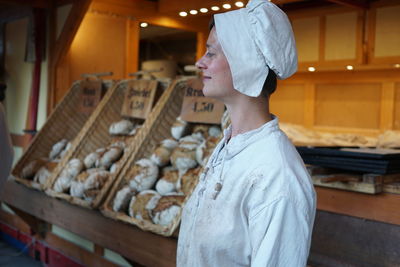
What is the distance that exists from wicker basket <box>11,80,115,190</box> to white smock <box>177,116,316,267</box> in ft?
7.94

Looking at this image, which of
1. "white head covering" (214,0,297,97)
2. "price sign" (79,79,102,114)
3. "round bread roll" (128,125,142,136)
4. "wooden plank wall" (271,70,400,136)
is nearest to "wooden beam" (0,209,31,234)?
"price sign" (79,79,102,114)

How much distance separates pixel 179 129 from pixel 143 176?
38 centimetres

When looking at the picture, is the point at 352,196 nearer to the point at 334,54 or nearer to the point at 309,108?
the point at 334,54

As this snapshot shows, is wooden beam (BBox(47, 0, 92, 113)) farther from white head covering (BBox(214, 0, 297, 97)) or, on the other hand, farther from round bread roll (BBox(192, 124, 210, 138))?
white head covering (BBox(214, 0, 297, 97))

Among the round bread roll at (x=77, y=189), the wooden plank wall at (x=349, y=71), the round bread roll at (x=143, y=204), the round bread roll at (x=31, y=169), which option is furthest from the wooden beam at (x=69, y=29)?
the wooden plank wall at (x=349, y=71)

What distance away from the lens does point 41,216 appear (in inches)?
124

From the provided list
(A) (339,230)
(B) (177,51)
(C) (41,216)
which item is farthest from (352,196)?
(B) (177,51)

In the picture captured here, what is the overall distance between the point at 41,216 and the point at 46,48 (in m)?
1.69

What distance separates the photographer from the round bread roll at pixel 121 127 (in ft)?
10.5

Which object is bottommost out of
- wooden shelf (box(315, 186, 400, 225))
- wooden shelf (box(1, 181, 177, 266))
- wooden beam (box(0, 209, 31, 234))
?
wooden beam (box(0, 209, 31, 234))

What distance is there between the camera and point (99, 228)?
2600 mm

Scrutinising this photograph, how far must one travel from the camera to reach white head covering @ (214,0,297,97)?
105cm

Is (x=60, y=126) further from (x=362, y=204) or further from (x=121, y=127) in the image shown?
(x=362, y=204)

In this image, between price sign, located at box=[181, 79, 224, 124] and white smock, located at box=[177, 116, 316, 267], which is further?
price sign, located at box=[181, 79, 224, 124]
